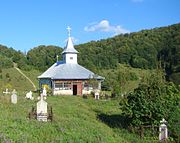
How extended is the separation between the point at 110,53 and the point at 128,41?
8766mm

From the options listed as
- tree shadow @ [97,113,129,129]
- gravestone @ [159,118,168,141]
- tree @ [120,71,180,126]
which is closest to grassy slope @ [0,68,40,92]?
tree shadow @ [97,113,129,129]

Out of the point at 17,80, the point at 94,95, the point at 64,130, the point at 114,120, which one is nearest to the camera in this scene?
the point at 64,130

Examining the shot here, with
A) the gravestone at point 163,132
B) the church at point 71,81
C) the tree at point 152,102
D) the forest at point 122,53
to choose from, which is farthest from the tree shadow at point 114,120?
the forest at point 122,53

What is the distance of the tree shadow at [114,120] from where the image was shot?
22084 millimetres

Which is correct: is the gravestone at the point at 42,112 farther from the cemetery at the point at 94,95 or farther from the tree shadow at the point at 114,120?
the tree shadow at the point at 114,120

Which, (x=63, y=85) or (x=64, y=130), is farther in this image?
(x=63, y=85)

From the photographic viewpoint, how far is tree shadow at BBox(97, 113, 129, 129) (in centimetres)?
2208

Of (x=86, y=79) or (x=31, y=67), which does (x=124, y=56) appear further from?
(x=86, y=79)

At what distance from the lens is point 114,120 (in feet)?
78.3

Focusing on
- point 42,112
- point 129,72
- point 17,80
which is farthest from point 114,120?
point 17,80

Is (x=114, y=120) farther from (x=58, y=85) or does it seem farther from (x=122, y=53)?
(x=122, y=53)

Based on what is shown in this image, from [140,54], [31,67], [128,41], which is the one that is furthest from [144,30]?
[31,67]

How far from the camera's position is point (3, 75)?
77.9 m

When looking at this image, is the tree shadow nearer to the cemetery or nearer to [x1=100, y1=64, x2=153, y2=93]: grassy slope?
the cemetery
